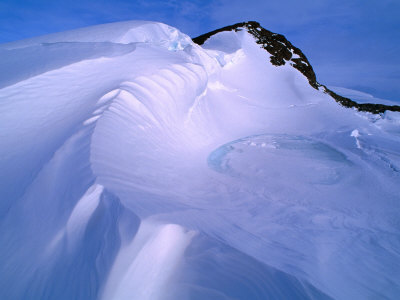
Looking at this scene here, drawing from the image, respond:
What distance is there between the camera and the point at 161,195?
2.01 meters

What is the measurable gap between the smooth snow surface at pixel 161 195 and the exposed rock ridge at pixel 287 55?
9.81 m

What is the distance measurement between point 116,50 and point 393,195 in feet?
17.1

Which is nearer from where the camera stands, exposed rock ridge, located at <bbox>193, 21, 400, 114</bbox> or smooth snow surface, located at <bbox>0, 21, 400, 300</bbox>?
smooth snow surface, located at <bbox>0, 21, 400, 300</bbox>

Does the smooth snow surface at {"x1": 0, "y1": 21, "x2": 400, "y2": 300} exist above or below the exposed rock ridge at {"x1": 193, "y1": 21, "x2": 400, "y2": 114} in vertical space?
below

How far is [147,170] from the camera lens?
2369mm

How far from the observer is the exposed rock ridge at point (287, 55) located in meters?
13.1

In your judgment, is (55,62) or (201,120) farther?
(201,120)

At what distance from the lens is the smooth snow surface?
50.1 inches

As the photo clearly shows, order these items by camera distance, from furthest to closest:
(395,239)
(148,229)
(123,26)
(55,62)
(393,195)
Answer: (123,26) → (55,62) → (393,195) → (395,239) → (148,229)

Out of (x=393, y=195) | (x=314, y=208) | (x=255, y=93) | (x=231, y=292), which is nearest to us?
(x=231, y=292)

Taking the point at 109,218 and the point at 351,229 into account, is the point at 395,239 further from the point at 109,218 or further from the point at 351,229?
the point at 109,218

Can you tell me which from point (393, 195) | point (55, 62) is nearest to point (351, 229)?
point (393, 195)

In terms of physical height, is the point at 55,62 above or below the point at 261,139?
above

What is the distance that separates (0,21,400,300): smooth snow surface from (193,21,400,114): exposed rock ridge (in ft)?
32.2
